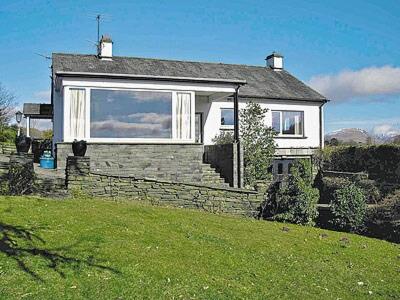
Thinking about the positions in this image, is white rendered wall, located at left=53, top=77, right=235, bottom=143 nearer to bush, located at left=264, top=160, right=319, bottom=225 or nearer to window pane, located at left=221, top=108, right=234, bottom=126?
window pane, located at left=221, top=108, right=234, bottom=126

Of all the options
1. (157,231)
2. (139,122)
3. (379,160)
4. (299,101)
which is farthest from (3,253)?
(299,101)

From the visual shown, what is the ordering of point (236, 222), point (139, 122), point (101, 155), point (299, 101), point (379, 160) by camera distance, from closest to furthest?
1. point (236, 222)
2. point (101, 155)
3. point (139, 122)
4. point (379, 160)
5. point (299, 101)

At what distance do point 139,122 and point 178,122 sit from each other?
1.54 meters

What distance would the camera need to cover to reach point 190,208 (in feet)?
48.1

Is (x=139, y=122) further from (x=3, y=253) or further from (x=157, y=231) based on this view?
(x=3, y=253)

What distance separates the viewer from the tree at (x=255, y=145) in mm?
19081

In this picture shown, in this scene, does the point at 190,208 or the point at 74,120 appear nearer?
the point at 190,208

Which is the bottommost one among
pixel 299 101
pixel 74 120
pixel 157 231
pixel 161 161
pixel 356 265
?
pixel 356 265

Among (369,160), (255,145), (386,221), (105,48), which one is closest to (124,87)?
(255,145)

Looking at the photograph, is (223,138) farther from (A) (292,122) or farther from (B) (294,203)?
(B) (294,203)

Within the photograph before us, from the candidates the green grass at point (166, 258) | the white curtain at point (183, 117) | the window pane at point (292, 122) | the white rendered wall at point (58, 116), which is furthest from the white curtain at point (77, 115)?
the window pane at point (292, 122)

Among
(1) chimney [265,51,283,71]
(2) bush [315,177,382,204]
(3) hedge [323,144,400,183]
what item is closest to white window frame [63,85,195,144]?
(2) bush [315,177,382,204]

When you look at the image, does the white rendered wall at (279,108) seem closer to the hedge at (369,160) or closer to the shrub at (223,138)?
the shrub at (223,138)

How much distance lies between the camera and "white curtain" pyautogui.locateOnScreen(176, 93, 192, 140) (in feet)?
60.1
